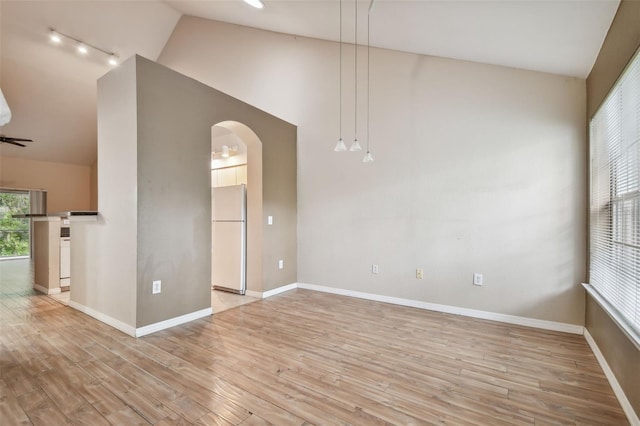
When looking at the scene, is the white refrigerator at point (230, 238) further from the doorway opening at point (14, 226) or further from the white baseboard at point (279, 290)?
the doorway opening at point (14, 226)

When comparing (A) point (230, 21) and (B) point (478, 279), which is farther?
(A) point (230, 21)

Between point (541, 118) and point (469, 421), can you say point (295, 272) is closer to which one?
point (469, 421)

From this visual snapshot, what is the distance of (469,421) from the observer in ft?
5.28

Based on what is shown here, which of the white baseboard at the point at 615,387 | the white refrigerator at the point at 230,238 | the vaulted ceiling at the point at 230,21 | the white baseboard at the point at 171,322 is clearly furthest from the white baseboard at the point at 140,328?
the vaulted ceiling at the point at 230,21

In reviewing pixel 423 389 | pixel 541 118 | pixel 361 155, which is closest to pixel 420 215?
pixel 361 155

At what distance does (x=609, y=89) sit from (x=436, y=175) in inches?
64.0

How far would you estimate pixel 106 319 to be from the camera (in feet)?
9.92

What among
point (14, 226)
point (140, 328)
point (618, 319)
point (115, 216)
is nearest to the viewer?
point (618, 319)

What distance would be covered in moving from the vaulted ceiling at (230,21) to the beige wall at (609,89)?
0.12 meters

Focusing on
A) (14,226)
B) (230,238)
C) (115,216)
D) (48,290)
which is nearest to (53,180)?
(14,226)

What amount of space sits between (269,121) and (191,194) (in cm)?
164

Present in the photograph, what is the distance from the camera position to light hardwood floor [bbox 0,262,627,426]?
5.47ft

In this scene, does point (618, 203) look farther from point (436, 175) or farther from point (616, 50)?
point (436, 175)

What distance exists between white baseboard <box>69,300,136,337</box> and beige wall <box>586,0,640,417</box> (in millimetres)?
3678
